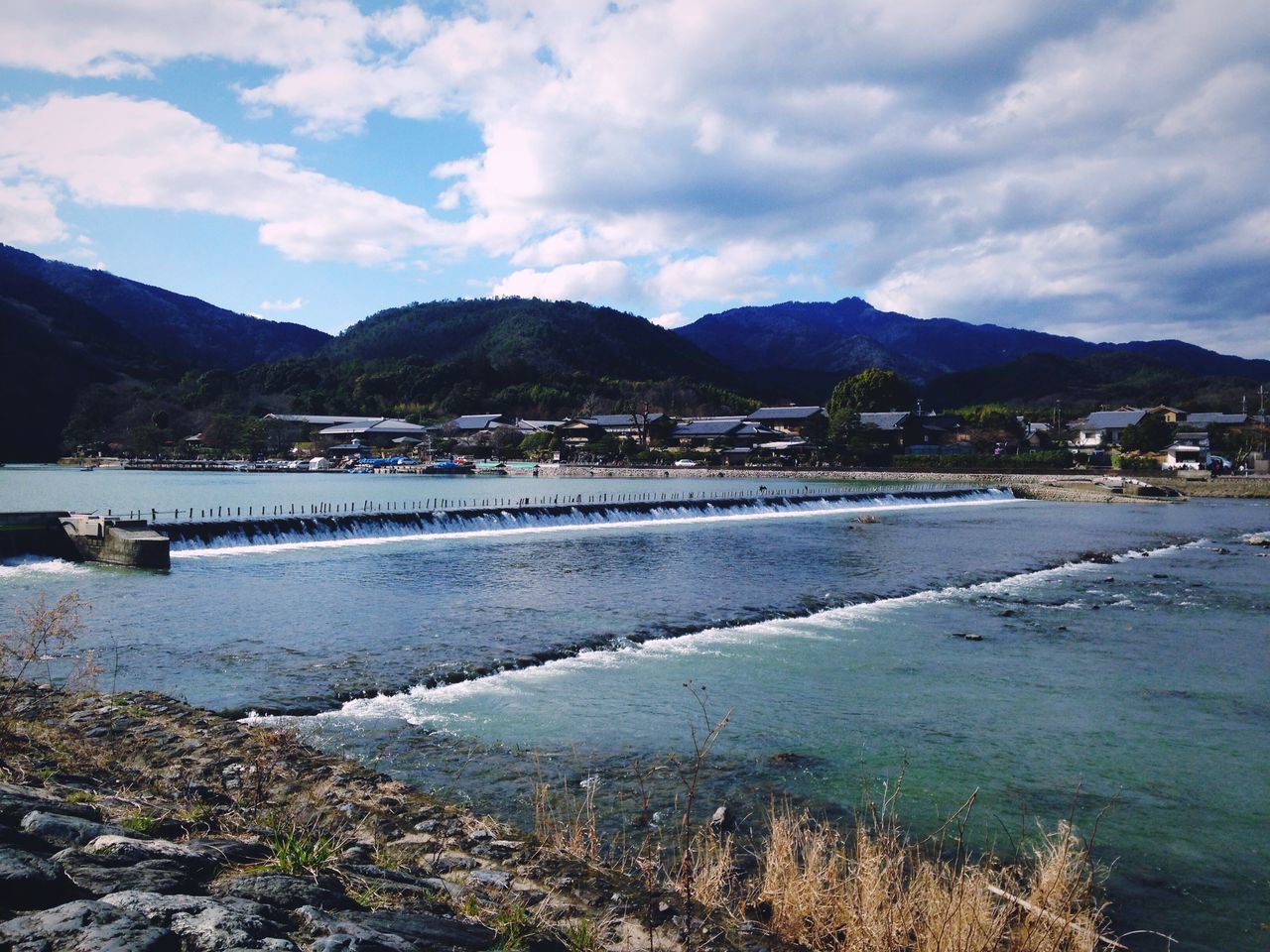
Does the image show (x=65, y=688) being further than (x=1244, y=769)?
Yes

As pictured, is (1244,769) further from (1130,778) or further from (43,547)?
(43,547)

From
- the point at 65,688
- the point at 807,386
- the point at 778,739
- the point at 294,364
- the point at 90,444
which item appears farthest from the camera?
the point at 807,386

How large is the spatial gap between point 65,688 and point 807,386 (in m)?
160

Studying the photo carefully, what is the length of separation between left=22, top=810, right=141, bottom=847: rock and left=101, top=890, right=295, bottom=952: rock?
841mm

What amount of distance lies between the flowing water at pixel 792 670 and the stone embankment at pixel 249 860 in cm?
104

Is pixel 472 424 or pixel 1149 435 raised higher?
pixel 472 424

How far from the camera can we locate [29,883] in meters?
2.92

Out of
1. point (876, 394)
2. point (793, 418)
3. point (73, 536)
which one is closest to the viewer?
point (73, 536)

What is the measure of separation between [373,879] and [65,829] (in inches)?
54.7

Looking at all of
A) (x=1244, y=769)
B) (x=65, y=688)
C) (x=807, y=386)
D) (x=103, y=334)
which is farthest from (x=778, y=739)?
(x=807, y=386)

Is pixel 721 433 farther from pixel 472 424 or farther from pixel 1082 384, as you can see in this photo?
pixel 1082 384

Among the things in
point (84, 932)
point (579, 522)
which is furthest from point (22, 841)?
point (579, 522)

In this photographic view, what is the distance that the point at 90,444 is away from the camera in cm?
7450

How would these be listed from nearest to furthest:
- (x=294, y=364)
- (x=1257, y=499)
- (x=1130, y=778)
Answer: (x=1130, y=778), (x=1257, y=499), (x=294, y=364)
